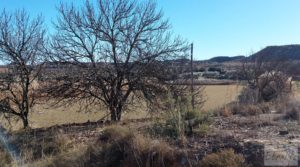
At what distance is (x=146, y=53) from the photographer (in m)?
15.6

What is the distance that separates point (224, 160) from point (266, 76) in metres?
21.2

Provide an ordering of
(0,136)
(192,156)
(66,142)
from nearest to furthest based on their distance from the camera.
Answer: (192,156) → (66,142) → (0,136)

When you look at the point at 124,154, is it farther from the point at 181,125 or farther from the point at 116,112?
the point at 116,112

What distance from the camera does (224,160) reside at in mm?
6285

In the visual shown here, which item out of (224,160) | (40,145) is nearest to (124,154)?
(224,160)

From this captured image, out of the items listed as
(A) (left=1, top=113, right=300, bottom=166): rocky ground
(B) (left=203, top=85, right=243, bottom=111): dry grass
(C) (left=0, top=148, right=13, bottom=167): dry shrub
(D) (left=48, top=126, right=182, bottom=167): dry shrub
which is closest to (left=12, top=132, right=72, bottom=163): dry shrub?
(A) (left=1, top=113, right=300, bottom=166): rocky ground

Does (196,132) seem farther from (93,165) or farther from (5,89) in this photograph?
(5,89)

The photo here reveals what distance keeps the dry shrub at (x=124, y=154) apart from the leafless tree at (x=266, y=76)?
17.2 meters

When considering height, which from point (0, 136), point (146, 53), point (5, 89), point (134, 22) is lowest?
point (0, 136)

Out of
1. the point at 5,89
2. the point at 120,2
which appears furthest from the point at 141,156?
the point at 5,89

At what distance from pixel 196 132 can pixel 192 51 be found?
7.78m

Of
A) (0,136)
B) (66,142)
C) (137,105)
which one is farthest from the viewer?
(137,105)

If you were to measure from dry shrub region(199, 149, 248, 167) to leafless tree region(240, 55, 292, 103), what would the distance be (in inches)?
727

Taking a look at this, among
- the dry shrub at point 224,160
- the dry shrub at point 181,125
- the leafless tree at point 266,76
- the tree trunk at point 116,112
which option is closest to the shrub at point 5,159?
the dry shrub at point 181,125
